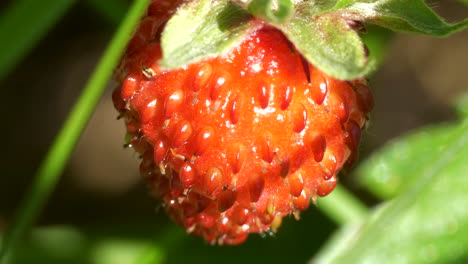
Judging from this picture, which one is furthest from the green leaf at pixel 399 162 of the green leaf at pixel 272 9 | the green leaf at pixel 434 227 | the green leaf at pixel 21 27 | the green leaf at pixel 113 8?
the green leaf at pixel 272 9

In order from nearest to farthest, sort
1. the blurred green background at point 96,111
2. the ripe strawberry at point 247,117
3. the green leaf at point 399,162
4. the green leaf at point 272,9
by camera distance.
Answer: the green leaf at point 272,9 → the ripe strawberry at point 247,117 → the green leaf at point 399,162 → the blurred green background at point 96,111

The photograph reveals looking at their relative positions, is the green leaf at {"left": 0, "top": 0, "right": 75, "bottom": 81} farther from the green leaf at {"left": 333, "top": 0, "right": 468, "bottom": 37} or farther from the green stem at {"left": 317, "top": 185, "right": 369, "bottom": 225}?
the green leaf at {"left": 333, "top": 0, "right": 468, "bottom": 37}

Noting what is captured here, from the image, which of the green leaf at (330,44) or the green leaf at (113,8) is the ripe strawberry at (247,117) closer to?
the green leaf at (330,44)

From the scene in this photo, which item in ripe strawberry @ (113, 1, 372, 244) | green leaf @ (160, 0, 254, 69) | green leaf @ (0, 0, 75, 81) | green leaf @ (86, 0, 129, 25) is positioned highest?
green leaf @ (160, 0, 254, 69)

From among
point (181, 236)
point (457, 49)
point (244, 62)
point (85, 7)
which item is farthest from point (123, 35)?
point (457, 49)

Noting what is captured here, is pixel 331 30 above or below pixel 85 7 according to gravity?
above

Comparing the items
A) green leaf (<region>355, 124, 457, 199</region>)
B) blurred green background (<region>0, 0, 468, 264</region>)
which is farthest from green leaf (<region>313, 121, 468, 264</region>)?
blurred green background (<region>0, 0, 468, 264</region>)

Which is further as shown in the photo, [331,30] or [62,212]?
[62,212]

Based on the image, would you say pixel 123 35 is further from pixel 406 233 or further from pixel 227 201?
pixel 406 233
